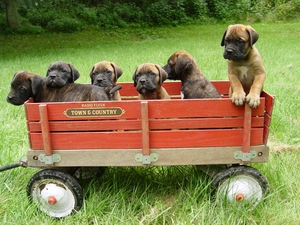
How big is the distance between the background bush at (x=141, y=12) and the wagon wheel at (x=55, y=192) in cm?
2033

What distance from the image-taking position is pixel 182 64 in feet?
13.6

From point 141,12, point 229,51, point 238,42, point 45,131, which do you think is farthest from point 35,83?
point 141,12

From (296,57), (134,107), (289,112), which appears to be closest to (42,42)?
(296,57)

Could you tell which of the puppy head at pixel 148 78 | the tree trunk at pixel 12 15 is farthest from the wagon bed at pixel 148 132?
the tree trunk at pixel 12 15

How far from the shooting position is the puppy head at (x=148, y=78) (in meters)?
3.88

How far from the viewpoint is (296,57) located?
10867mm

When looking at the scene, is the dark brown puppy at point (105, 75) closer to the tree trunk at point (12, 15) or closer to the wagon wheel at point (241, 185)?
the wagon wheel at point (241, 185)

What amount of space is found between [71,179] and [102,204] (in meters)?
0.38

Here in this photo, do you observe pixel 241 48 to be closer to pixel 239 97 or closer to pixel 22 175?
pixel 239 97

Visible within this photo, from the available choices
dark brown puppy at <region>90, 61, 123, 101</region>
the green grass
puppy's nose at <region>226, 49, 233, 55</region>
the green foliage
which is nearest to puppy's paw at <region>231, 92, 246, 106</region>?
puppy's nose at <region>226, 49, 233, 55</region>

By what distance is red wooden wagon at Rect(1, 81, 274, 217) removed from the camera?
3.13m

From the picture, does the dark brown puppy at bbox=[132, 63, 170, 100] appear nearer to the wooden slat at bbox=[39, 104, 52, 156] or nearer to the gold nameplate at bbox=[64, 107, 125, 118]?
the gold nameplate at bbox=[64, 107, 125, 118]

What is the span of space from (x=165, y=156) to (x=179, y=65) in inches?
52.5

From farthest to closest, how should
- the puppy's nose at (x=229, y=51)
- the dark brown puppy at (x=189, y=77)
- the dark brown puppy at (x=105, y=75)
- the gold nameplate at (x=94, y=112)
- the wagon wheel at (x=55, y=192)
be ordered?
the dark brown puppy at (x=105, y=75) → the dark brown puppy at (x=189, y=77) → the puppy's nose at (x=229, y=51) → the wagon wheel at (x=55, y=192) → the gold nameplate at (x=94, y=112)
